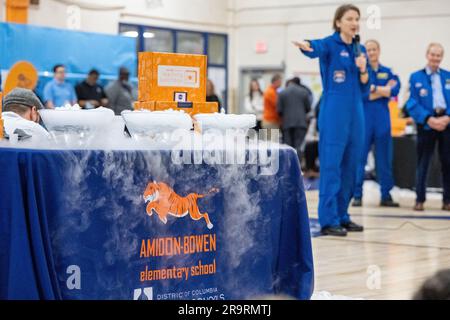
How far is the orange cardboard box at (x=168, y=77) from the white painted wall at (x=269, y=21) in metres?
10.6

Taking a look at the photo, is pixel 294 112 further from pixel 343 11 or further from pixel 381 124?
pixel 343 11

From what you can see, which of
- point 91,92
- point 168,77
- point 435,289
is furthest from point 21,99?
point 91,92

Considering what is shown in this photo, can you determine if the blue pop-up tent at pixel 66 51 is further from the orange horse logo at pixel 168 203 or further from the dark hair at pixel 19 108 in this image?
the orange horse logo at pixel 168 203

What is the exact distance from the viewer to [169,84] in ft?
11.7

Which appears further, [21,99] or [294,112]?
[294,112]

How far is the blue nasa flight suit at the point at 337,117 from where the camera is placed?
6129 millimetres

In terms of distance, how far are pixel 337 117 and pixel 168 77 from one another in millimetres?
2758

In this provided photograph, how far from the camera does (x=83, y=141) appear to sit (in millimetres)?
3029

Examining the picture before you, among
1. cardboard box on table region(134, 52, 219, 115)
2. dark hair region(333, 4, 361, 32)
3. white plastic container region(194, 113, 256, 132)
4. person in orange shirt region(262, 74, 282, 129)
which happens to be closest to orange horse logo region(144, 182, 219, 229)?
white plastic container region(194, 113, 256, 132)

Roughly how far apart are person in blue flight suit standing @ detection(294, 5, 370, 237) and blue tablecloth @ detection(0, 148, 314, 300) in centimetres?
263

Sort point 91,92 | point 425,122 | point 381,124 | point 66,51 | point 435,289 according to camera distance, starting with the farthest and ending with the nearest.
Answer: point 66,51 < point 91,92 < point 381,124 < point 425,122 < point 435,289

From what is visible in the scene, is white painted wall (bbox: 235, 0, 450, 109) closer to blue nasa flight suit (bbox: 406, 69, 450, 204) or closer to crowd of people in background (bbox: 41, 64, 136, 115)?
crowd of people in background (bbox: 41, 64, 136, 115)

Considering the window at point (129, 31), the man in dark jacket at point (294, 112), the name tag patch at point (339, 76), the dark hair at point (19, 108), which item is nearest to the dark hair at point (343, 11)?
the name tag patch at point (339, 76)
